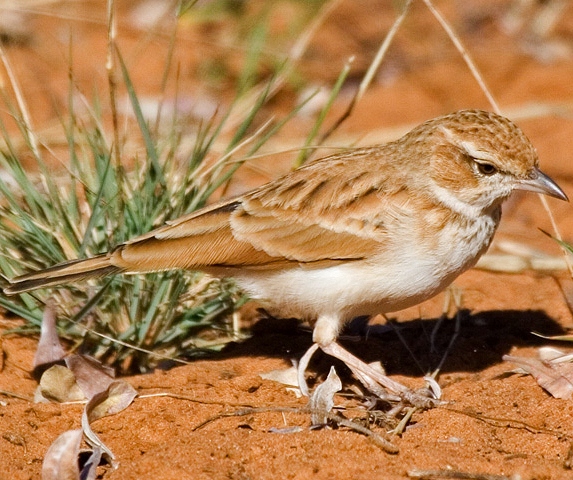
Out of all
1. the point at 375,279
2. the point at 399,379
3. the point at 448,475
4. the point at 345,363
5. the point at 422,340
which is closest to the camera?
the point at 448,475

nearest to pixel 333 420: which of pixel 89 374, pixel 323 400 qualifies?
pixel 323 400

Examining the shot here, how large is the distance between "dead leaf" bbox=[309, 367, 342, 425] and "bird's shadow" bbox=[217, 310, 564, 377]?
0.72m

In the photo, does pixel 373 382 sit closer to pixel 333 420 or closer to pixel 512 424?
pixel 333 420

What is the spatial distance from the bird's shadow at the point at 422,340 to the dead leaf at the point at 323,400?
2.35 ft

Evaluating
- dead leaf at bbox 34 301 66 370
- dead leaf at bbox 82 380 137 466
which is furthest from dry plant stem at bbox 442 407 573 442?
dead leaf at bbox 34 301 66 370

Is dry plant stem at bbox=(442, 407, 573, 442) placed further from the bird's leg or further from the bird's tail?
the bird's tail

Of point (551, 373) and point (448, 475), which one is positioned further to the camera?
point (551, 373)

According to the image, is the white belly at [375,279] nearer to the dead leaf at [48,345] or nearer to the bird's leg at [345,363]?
the bird's leg at [345,363]

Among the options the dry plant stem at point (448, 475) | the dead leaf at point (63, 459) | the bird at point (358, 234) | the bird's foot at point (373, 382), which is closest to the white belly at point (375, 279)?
the bird at point (358, 234)

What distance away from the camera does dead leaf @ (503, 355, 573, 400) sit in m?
5.02

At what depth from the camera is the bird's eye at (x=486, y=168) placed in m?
5.20

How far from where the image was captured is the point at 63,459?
14.2 ft

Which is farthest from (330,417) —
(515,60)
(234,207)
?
(515,60)

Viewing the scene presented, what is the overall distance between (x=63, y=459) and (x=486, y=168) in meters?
2.54
